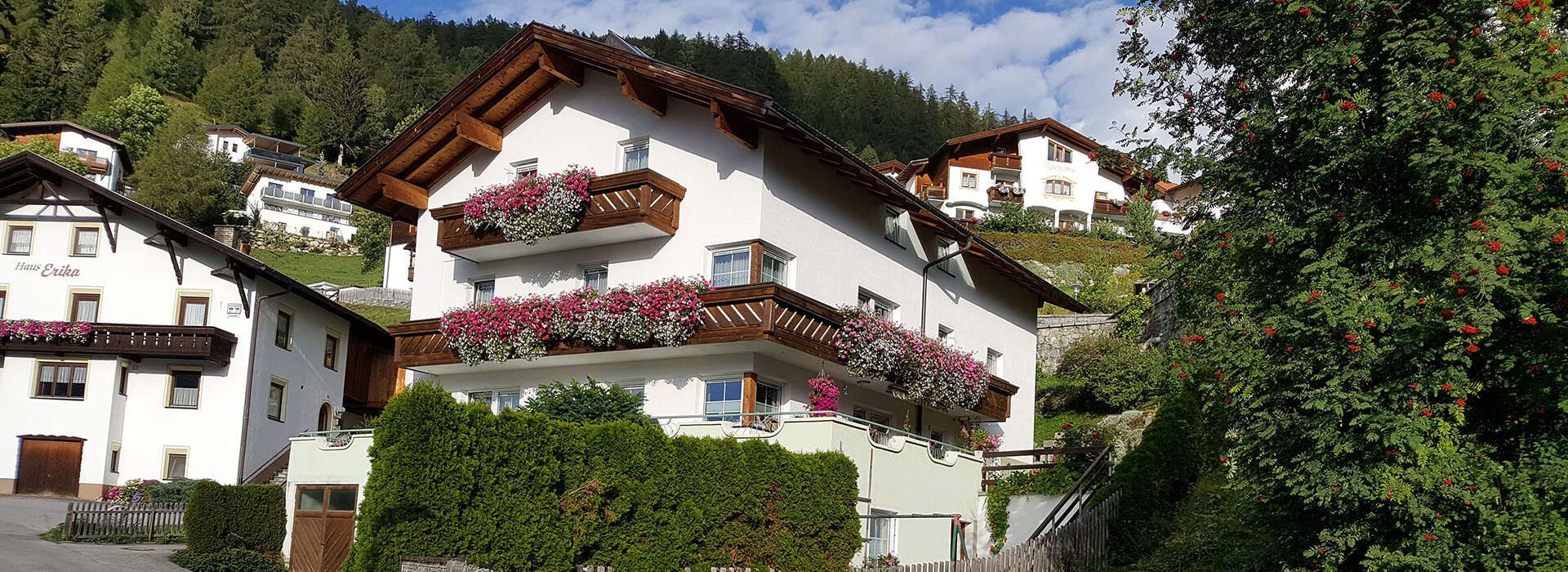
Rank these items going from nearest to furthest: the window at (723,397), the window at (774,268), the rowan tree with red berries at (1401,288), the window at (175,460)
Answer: the rowan tree with red berries at (1401,288) → the window at (723,397) → the window at (774,268) → the window at (175,460)

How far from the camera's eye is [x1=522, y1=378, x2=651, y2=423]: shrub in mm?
22391

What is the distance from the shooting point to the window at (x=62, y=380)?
121ft

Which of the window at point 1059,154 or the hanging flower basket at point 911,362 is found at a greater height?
the window at point 1059,154

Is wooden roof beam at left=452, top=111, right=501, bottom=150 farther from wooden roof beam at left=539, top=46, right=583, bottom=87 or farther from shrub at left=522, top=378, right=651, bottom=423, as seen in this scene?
shrub at left=522, top=378, right=651, bottom=423

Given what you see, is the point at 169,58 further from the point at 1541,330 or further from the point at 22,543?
the point at 1541,330

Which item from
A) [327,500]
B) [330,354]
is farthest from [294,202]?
[327,500]

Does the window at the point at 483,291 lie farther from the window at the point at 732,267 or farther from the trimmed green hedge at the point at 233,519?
the trimmed green hedge at the point at 233,519

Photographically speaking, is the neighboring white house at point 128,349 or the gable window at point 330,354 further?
the gable window at point 330,354

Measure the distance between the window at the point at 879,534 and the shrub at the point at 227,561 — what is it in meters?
12.6

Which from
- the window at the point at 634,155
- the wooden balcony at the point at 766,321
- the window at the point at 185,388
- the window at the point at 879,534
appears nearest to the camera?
the window at the point at 879,534

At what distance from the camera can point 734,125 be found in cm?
2459

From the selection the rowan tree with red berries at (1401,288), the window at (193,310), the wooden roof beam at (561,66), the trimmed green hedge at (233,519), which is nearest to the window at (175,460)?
the window at (193,310)

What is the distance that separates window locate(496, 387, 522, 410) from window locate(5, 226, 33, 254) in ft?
65.6

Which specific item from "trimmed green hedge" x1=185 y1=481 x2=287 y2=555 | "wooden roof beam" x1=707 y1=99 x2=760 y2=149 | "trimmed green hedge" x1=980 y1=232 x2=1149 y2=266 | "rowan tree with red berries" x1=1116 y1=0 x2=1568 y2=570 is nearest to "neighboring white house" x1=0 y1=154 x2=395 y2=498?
"trimmed green hedge" x1=185 y1=481 x2=287 y2=555
